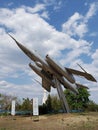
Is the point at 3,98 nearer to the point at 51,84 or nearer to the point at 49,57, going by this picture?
the point at 51,84

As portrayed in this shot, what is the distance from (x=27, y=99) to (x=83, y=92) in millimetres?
21625

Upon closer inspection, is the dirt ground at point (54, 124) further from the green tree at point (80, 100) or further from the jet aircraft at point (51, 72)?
the green tree at point (80, 100)

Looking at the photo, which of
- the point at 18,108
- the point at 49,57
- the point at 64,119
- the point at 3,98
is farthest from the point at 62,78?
the point at 3,98

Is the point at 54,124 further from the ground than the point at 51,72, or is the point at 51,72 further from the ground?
the point at 51,72

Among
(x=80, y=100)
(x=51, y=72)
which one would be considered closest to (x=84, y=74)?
(x=51, y=72)

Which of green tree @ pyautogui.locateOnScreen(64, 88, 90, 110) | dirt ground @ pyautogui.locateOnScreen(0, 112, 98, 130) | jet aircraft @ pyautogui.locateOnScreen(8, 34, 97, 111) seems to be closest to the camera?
dirt ground @ pyautogui.locateOnScreen(0, 112, 98, 130)

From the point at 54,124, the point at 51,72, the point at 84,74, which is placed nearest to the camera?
the point at 54,124

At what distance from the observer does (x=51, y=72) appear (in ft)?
104

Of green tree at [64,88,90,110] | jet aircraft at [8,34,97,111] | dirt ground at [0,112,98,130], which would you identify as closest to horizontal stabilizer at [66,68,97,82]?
jet aircraft at [8,34,97,111]

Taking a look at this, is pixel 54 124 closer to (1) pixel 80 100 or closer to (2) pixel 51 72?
(2) pixel 51 72

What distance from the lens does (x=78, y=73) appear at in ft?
102

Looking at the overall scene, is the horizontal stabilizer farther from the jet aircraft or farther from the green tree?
the green tree

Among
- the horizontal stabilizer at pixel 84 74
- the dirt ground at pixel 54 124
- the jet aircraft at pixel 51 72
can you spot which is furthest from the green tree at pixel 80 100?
the dirt ground at pixel 54 124

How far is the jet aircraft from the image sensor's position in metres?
29.7
